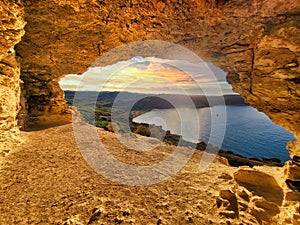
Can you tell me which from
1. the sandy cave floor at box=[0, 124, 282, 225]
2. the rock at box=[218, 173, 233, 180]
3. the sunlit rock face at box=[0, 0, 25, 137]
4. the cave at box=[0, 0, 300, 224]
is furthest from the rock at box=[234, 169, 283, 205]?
the sunlit rock face at box=[0, 0, 25, 137]

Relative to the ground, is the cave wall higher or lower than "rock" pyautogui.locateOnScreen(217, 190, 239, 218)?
higher

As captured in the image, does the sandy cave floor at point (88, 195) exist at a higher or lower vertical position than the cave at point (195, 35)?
lower

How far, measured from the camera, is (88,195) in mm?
5258

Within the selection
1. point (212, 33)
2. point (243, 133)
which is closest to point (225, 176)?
point (212, 33)

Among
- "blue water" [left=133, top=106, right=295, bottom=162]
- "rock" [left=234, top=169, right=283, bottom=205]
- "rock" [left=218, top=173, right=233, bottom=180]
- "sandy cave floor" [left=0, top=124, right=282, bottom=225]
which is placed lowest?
"blue water" [left=133, top=106, right=295, bottom=162]

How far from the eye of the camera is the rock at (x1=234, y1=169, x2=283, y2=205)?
5.68 metres

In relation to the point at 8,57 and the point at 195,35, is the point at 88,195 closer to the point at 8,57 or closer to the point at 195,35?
the point at 8,57

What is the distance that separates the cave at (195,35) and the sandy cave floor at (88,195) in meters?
2.12

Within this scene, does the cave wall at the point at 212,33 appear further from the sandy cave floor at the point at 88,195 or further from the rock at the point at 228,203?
the sandy cave floor at the point at 88,195

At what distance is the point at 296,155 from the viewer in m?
7.14

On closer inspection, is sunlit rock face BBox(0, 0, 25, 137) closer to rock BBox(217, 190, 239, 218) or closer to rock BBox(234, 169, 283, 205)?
rock BBox(217, 190, 239, 218)

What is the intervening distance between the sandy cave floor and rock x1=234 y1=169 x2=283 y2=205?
0.49 metres

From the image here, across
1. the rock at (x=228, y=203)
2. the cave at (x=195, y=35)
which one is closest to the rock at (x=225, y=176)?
the rock at (x=228, y=203)

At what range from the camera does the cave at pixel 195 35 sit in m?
6.43
